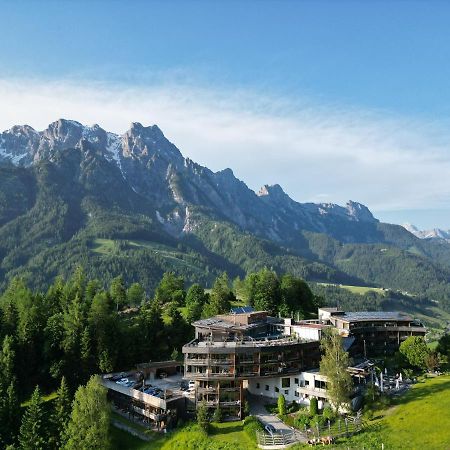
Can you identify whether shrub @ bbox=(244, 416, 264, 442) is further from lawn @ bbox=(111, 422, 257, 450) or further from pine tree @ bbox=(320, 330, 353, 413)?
pine tree @ bbox=(320, 330, 353, 413)

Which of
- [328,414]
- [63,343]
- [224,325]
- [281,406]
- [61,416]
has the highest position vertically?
[224,325]

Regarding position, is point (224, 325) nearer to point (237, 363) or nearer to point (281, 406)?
point (237, 363)

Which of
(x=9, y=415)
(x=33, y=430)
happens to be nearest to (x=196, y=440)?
(x=33, y=430)

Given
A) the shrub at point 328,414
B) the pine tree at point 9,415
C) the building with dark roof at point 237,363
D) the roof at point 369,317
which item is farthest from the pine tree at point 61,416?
the roof at point 369,317

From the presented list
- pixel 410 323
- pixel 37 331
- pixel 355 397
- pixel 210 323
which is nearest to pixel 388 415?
pixel 355 397

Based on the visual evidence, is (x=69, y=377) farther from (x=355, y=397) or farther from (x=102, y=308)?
(x=355, y=397)

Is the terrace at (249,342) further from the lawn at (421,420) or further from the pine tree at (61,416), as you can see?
the pine tree at (61,416)
